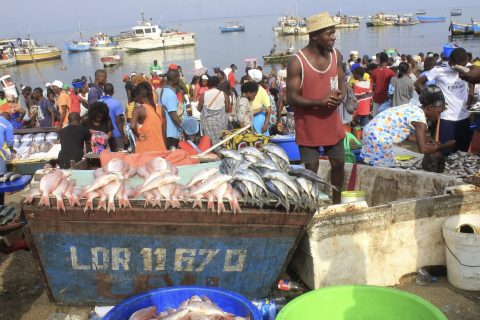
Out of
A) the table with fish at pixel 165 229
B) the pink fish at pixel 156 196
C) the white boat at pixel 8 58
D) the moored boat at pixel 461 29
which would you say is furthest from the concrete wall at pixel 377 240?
the white boat at pixel 8 58

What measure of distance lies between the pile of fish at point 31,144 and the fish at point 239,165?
18.8 ft

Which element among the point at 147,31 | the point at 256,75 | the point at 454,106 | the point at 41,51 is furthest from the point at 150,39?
the point at 454,106

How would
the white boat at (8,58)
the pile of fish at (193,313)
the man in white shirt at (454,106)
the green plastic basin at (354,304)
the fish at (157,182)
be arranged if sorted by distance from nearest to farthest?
the green plastic basin at (354,304)
the pile of fish at (193,313)
the fish at (157,182)
the man in white shirt at (454,106)
the white boat at (8,58)

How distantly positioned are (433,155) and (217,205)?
3.02 meters

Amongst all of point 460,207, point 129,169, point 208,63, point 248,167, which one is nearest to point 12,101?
point 129,169

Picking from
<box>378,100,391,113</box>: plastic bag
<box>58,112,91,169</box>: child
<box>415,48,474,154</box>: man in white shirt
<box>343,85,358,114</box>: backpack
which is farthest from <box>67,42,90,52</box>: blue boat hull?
<box>415,48,474,154</box>: man in white shirt

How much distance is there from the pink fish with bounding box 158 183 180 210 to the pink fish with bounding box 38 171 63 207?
82cm

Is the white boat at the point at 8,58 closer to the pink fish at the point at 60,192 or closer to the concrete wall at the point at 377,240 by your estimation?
the pink fish at the point at 60,192

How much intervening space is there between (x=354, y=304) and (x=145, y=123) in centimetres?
394

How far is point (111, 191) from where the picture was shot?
3133 mm

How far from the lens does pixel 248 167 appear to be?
347 centimetres

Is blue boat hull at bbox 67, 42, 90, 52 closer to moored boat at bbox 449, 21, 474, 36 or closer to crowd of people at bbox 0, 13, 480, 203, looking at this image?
moored boat at bbox 449, 21, 474, 36

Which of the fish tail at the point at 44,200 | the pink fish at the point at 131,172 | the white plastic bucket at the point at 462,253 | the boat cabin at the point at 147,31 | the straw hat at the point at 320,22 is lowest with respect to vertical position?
the white plastic bucket at the point at 462,253

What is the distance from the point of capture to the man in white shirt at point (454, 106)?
609 centimetres
